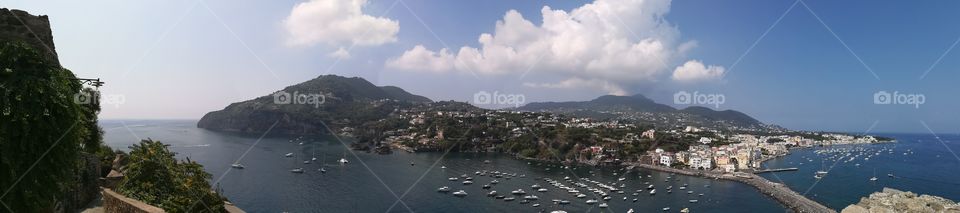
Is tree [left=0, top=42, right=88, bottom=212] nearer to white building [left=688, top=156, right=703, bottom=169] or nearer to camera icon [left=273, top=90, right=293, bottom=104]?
white building [left=688, top=156, right=703, bottom=169]

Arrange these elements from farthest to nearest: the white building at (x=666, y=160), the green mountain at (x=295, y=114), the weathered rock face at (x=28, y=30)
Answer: the green mountain at (x=295, y=114)
the white building at (x=666, y=160)
the weathered rock face at (x=28, y=30)

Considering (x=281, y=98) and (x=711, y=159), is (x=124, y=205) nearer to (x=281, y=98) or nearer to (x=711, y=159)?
(x=711, y=159)

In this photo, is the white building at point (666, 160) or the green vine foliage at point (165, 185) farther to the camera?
the white building at point (666, 160)

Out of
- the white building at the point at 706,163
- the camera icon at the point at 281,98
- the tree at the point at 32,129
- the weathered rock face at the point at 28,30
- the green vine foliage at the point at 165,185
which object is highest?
→ the camera icon at the point at 281,98

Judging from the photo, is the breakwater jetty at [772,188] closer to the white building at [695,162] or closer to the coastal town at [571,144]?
the white building at [695,162]

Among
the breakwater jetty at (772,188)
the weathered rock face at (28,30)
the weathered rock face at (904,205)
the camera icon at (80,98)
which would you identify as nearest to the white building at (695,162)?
the breakwater jetty at (772,188)

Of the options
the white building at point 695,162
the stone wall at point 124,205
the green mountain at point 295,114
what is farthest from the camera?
the green mountain at point 295,114

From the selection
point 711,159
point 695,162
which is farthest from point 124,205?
point 711,159

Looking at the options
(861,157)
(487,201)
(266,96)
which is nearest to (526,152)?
(487,201)
